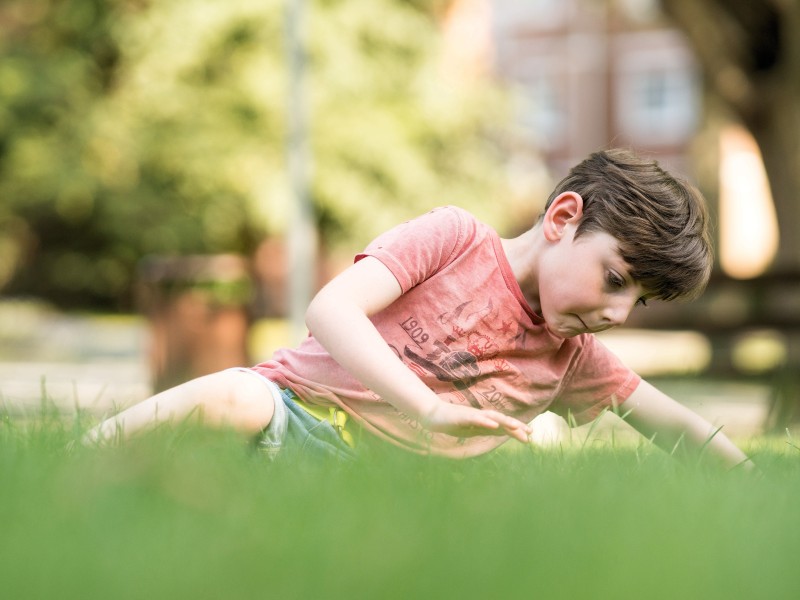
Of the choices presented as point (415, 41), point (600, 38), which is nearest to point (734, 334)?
point (415, 41)

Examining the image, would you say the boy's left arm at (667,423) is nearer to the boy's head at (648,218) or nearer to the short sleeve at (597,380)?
the short sleeve at (597,380)

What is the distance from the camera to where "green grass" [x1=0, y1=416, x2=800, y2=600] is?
1439mm

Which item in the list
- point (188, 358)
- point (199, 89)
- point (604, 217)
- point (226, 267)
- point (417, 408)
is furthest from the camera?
point (199, 89)

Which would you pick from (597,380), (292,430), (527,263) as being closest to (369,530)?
(292,430)

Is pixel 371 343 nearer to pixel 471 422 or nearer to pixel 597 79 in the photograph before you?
pixel 471 422

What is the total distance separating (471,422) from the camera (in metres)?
2.55

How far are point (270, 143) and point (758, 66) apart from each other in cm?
1209

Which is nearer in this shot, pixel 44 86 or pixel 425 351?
pixel 425 351

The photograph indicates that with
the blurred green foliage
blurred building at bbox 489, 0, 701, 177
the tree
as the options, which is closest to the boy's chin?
the tree

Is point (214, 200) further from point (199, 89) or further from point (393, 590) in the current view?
point (393, 590)

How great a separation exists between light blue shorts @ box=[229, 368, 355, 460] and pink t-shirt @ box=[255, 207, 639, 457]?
0.20 ft

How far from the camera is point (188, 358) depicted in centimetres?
1028

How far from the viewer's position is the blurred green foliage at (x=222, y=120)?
76.0 feet

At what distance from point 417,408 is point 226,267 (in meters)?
8.79
